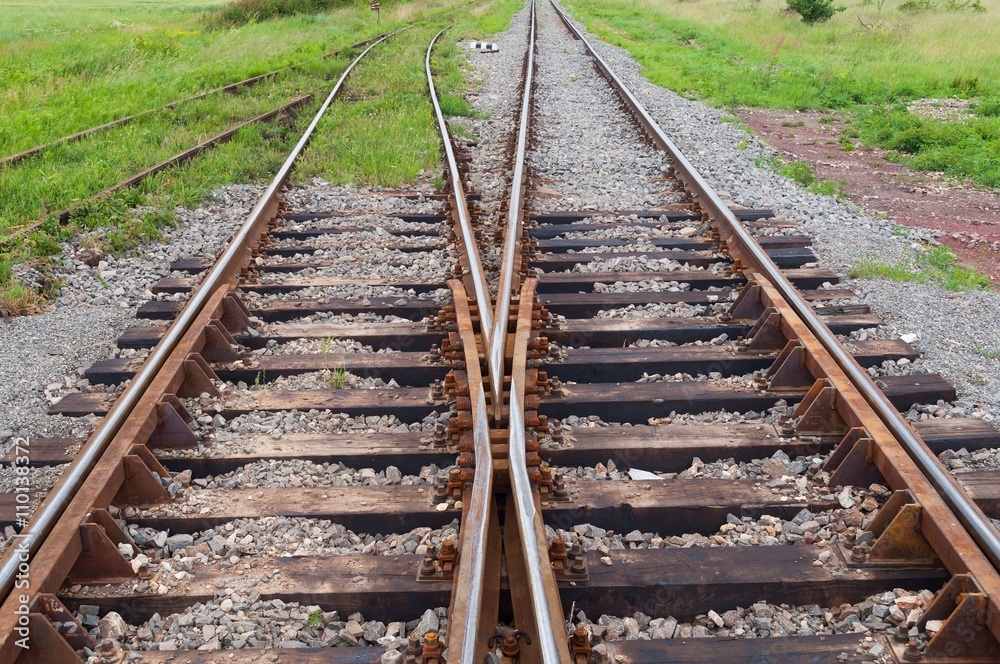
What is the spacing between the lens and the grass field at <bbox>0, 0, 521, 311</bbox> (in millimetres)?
7094

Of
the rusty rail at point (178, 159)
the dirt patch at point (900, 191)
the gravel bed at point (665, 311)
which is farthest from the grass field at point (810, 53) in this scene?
the gravel bed at point (665, 311)

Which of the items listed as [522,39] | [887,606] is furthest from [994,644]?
[522,39]

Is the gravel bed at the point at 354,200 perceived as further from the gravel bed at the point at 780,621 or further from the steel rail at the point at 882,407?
the gravel bed at the point at 780,621

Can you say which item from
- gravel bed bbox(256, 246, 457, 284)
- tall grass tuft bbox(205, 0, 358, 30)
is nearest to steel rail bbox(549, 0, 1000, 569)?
gravel bed bbox(256, 246, 457, 284)

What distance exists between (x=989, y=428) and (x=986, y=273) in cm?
297

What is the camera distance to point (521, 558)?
274 cm

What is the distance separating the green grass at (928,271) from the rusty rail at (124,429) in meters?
4.21

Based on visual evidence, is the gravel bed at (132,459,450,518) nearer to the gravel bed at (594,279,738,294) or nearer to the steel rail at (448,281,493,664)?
the steel rail at (448,281,493,664)

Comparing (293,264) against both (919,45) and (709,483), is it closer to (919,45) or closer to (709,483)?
(709,483)

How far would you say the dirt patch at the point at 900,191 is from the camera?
7.02 meters

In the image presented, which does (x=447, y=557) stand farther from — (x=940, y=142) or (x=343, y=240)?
(x=940, y=142)

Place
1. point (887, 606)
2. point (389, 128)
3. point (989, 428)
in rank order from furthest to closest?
point (389, 128) → point (989, 428) → point (887, 606)

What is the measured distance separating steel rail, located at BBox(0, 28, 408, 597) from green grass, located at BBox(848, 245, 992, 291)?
13.8 feet

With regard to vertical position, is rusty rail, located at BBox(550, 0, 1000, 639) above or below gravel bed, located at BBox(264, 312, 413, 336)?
above
